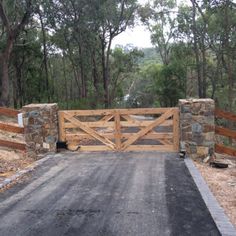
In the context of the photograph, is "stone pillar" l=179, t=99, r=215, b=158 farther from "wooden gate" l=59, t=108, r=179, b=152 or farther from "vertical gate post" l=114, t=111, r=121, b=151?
"vertical gate post" l=114, t=111, r=121, b=151

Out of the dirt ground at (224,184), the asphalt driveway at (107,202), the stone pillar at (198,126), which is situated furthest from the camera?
the stone pillar at (198,126)

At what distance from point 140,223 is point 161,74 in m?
23.1

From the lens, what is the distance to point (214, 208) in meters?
4.33

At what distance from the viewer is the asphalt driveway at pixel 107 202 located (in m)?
3.80

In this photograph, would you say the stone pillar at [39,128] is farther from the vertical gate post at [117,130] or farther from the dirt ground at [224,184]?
the dirt ground at [224,184]

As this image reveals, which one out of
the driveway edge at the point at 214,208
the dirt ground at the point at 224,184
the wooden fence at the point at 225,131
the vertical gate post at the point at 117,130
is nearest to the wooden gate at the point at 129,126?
the vertical gate post at the point at 117,130

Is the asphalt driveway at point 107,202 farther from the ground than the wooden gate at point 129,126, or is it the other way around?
the wooden gate at point 129,126

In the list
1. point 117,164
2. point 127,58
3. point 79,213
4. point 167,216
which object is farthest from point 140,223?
point 127,58

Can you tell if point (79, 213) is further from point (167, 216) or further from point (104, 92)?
point (104, 92)

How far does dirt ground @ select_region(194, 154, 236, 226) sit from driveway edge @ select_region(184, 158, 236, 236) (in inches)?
4.9

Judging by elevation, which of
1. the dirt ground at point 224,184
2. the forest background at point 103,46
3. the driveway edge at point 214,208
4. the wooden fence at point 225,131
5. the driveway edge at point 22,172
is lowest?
the dirt ground at point 224,184

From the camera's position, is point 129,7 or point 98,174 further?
point 129,7

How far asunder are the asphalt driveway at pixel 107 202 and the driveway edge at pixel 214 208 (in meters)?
0.08

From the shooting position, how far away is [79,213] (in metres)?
4.27
